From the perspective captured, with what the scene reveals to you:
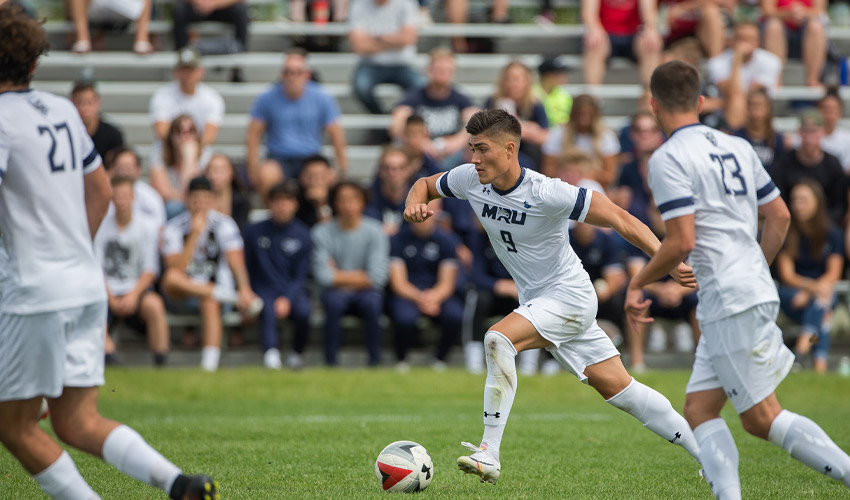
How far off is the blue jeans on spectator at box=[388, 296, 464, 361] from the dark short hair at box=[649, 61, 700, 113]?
7650 mm

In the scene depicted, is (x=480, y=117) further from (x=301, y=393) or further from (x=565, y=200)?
(x=301, y=393)

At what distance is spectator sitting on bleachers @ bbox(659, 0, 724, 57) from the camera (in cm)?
1635

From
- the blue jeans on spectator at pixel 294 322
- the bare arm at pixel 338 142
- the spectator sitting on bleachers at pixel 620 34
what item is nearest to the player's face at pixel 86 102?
the bare arm at pixel 338 142

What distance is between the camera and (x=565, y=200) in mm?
6305

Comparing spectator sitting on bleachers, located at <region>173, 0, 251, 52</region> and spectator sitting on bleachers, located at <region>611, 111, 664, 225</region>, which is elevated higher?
spectator sitting on bleachers, located at <region>173, 0, 251, 52</region>

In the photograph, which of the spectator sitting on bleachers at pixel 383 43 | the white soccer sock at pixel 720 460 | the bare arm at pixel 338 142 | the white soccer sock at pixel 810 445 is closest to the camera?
the white soccer sock at pixel 810 445

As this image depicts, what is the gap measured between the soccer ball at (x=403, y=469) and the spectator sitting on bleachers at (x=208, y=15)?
1133 centimetres

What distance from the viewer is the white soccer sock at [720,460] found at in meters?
5.11

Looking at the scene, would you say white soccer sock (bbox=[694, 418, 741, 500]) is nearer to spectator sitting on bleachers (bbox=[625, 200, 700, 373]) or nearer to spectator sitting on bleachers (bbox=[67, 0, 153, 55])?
spectator sitting on bleachers (bbox=[625, 200, 700, 373])

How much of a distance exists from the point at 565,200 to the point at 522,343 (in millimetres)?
927

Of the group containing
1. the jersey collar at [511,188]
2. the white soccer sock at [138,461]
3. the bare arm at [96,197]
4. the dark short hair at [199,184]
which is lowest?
the dark short hair at [199,184]

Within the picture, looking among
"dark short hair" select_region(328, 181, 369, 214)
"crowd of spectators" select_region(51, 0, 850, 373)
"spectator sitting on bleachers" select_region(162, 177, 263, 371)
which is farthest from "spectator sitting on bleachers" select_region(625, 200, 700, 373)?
"spectator sitting on bleachers" select_region(162, 177, 263, 371)

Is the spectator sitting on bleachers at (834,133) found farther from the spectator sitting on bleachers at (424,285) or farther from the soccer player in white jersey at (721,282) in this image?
the soccer player in white jersey at (721,282)

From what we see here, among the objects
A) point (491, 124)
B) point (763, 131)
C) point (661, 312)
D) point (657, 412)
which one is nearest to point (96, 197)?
point (491, 124)
